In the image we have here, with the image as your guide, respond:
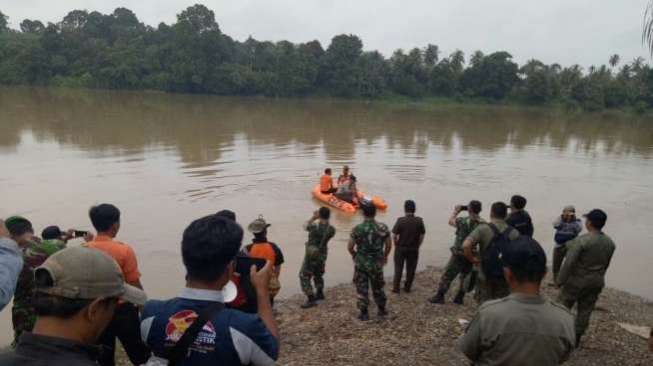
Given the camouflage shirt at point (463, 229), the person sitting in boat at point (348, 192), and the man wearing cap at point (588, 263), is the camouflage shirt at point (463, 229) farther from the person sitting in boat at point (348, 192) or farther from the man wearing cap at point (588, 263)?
the person sitting in boat at point (348, 192)

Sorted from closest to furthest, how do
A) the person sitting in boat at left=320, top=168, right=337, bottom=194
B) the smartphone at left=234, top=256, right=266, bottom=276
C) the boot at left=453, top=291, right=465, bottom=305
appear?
the smartphone at left=234, top=256, right=266, bottom=276 < the boot at left=453, top=291, right=465, bottom=305 < the person sitting in boat at left=320, top=168, right=337, bottom=194

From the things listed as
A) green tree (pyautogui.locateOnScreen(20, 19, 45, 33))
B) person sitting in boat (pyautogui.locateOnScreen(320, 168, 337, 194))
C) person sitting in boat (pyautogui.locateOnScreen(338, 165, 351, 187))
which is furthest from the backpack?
green tree (pyautogui.locateOnScreen(20, 19, 45, 33))

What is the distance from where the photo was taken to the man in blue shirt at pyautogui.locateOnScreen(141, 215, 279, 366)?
223 cm

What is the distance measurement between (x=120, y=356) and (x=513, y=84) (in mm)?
74756

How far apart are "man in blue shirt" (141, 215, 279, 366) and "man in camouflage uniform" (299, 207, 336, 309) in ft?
16.4

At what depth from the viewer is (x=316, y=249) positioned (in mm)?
7633

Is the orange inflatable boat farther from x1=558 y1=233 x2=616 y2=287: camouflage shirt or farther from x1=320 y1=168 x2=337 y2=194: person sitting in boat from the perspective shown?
x1=558 y1=233 x2=616 y2=287: camouflage shirt

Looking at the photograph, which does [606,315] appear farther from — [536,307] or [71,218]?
[71,218]

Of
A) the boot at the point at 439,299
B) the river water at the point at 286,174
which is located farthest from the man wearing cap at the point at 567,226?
the river water at the point at 286,174

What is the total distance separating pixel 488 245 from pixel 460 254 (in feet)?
3.50

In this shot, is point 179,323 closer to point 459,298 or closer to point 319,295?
point 319,295

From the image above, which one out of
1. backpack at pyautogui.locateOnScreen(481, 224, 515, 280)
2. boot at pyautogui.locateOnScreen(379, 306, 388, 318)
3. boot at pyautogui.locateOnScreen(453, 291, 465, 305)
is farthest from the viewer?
boot at pyautogui.locateOnScreen(453, 291, 465, 305)

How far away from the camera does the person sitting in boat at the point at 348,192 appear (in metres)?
14.9

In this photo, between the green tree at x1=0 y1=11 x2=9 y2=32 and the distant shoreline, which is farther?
the green tree at x1=0 y1=11 x2=9 y2=32
